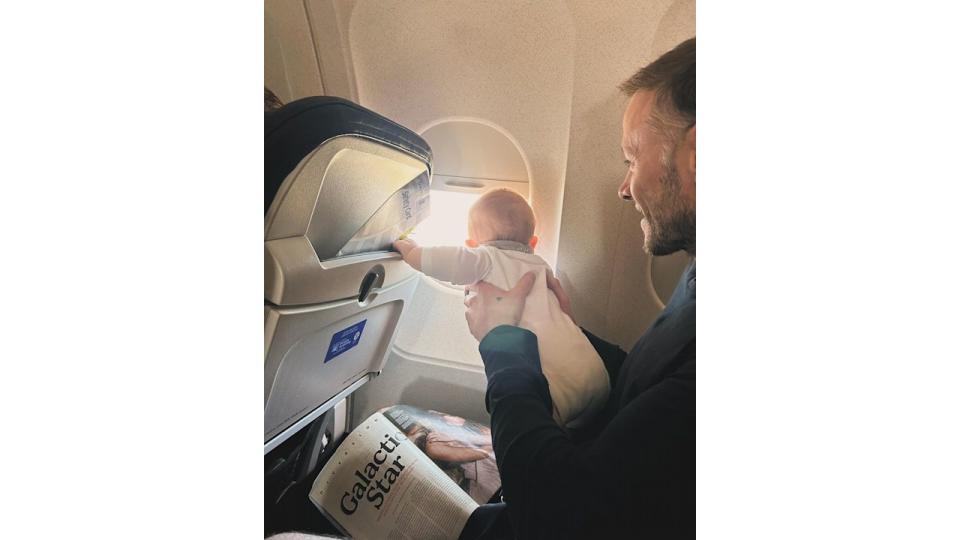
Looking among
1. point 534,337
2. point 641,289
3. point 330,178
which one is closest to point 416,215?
point 330,178

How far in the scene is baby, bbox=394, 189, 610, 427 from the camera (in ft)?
2.68

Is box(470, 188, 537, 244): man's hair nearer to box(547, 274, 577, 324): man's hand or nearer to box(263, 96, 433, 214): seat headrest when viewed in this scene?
box(547, 274, 577, 324): man's hand

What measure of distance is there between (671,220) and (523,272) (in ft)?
0.76

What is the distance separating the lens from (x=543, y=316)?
834 mm

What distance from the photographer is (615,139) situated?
2.68 feet

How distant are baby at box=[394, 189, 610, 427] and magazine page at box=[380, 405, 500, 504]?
0.15m

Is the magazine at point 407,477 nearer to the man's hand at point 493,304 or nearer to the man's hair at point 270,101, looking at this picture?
the man's hand at point 493,304

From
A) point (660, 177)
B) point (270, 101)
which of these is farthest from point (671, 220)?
point (270, 101)

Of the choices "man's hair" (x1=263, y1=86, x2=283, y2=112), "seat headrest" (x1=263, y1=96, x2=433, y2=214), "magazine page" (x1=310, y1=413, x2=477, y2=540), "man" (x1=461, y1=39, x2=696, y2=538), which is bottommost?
"magazine page" (x1=310, y1=413, x2=477, y2=540)

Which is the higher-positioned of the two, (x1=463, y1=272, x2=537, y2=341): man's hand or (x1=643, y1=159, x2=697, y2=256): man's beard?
→ (x1=643, y1=159, x2=697, y2=256): man's beard

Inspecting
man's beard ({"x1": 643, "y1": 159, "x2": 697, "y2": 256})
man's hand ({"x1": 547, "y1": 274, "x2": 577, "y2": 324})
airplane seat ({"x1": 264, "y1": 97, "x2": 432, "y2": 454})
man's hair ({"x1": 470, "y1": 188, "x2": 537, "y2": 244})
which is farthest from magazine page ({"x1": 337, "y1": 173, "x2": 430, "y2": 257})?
man's beard ({"x1": 643, "y1": 159, "x2": 697, "y2": 256})

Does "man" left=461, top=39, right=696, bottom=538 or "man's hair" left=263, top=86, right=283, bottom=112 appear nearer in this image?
"man" left=461, top=39, right=696, bottom=538
